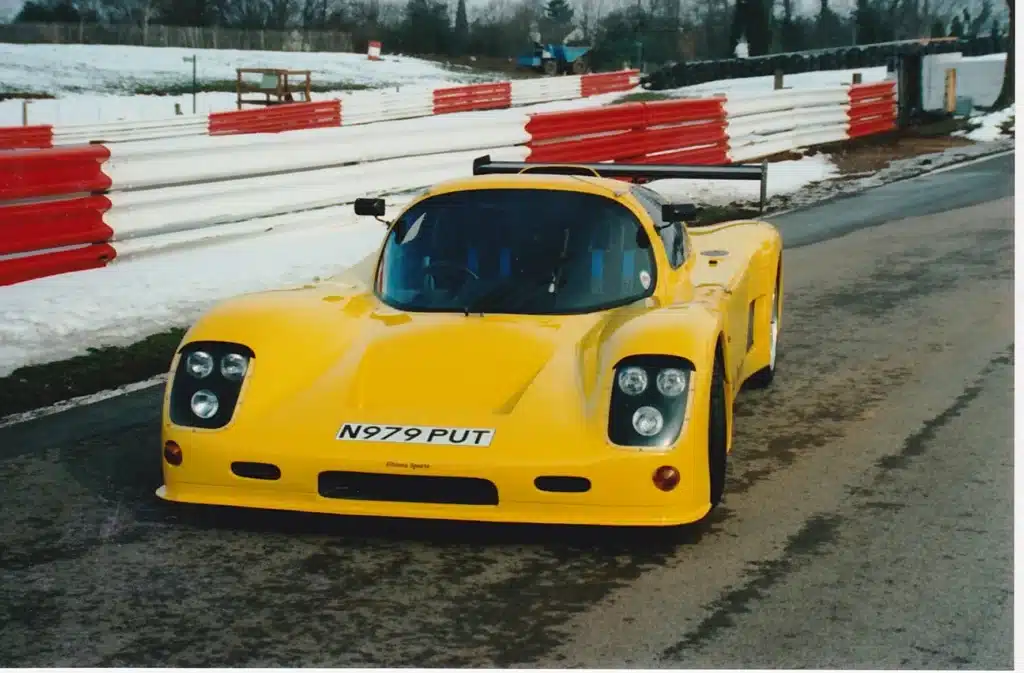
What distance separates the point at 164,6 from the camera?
67.2m

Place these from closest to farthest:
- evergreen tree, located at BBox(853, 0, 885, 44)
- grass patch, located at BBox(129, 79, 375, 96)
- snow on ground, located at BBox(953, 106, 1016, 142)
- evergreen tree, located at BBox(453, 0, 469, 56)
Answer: snow on ground, located at BBox(953, 106, 1016, 142) < grass patch, located at BBox(129, 79, 375, 96) < evergreen tree, located at BBox(853, 0, 885, 44) < evergreen tree, located at BBox(453, 0, 469, 56)

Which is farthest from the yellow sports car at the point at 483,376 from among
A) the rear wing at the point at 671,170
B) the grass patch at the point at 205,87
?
the grass patch at the point at 205,87

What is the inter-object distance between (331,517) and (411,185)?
9860 mm

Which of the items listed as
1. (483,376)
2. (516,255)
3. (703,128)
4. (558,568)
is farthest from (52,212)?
(703,128)

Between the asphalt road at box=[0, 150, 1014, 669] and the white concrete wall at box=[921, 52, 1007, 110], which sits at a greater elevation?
the white concrete wall at box=[921, 52, 1007, 110]

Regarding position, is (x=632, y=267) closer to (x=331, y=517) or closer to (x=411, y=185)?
(x=331, y=517)

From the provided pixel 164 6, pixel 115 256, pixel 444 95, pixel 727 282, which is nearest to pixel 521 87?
pixel 444 95

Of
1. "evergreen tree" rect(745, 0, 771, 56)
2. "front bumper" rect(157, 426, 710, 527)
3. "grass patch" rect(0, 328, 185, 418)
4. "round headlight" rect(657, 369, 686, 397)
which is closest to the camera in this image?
"front bumper" rect(157, 426, 710, 527)

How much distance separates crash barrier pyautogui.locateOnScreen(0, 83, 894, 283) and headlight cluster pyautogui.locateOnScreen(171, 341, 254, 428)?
212 inches

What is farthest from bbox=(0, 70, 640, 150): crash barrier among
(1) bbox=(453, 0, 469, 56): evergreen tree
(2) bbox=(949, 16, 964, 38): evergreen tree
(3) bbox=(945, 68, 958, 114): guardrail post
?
(1) bbox=(453, 0, 469, 56): evergreen tree

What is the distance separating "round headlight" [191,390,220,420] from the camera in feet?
16.6

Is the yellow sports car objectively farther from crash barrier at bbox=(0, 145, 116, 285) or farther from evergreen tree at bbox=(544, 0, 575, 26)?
evergreen tree at bbox=(544, 0, 575, 26)

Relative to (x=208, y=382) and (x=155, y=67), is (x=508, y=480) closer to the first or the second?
(x=208, y=382)

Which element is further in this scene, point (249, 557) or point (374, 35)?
point (374, 35)
